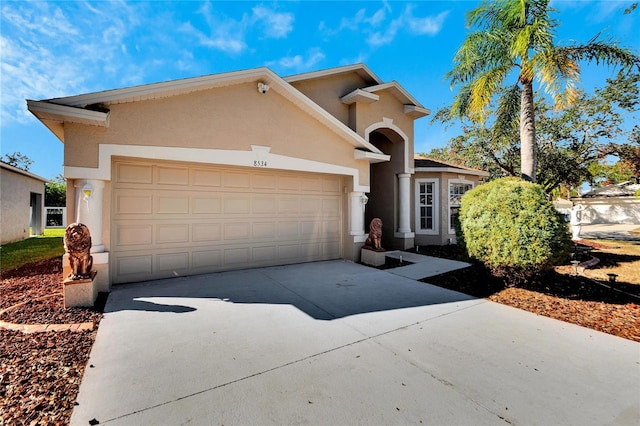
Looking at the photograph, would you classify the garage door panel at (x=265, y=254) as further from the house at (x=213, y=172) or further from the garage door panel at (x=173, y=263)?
the garage door panel at (x=173, y=263)

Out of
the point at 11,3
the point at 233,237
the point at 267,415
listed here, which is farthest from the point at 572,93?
the point at 11,3

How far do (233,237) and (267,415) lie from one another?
17.9ft

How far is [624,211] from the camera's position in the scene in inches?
1080

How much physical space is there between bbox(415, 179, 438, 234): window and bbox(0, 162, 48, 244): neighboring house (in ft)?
58.3

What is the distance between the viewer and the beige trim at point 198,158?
5172mm

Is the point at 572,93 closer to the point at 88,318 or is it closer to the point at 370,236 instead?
the point at 370,236

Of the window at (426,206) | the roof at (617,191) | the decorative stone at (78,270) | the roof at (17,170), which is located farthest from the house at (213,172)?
the roof at (617,191)

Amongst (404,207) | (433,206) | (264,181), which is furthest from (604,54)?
(264,181)

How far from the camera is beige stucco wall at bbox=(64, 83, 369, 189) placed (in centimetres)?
518

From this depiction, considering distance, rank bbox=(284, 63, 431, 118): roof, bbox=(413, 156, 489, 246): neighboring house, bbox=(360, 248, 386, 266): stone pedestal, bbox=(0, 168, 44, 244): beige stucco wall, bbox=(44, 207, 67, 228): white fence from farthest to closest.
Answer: bbox=(44, 207, 67, 228): white fence
bbox=(413, 156, 489, 246): neighboring house
bbox=(0, 168, 44, 244): beige stucco wall
bbox=(284, 63, 431, 118): roof
bbox=(360, 248, 386, 266): stone pedestal

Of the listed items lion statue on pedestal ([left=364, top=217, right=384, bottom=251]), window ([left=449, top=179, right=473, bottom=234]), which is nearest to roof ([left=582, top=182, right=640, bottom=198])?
window ([left=449, top=179, right=473, bottom=234])

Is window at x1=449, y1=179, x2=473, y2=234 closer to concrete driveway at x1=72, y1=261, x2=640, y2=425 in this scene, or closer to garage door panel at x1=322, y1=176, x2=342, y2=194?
garage door panel at x1=322, y1=176, x2=342, y2=194

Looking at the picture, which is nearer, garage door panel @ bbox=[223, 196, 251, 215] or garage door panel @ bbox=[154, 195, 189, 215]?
garage door panel @ bbox=[154, 195, 189, 215]

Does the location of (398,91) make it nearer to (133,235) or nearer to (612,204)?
(133,235)
